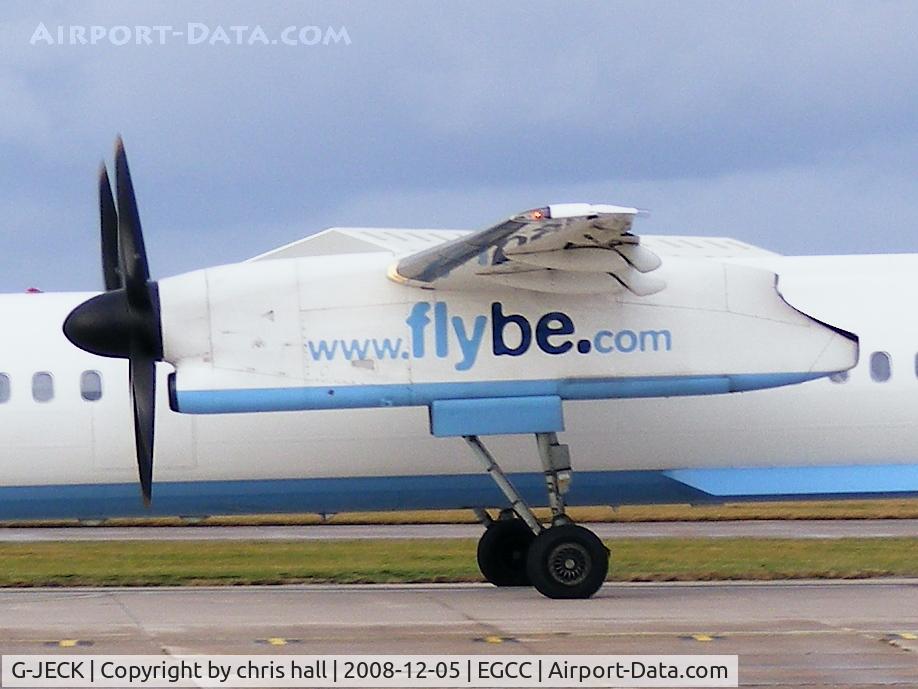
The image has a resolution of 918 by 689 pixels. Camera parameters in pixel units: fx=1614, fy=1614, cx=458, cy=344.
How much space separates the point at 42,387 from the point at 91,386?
54cm

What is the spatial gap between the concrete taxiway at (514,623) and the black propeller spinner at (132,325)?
1968 mm

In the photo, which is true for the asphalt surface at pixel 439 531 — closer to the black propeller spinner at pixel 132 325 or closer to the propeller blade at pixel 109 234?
the propeller blade at pixel 109 234

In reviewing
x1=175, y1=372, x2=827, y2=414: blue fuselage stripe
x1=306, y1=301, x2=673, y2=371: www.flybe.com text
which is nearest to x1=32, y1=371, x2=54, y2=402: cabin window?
x1=175, y1=372, x2=827, y2=414: blue fuselage stripe

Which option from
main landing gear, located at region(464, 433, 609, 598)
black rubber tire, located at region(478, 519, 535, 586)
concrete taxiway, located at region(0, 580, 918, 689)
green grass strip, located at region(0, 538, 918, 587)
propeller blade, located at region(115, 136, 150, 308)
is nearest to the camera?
concrete taxiway, located at region(0, 580, 918, 689)

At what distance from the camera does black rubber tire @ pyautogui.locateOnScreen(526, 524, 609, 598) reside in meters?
16.4

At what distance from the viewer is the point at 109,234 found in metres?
17.5

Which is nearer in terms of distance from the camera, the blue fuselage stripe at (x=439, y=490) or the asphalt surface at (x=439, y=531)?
the blue fuselage stripe at (x=439, y=490)

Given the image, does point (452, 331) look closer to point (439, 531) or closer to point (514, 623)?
point (514, 623)

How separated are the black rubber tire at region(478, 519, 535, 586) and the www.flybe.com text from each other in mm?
2965

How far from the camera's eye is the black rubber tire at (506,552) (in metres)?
18.4

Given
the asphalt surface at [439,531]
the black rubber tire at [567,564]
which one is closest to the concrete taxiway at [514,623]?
the black rubber tire at [567,564]

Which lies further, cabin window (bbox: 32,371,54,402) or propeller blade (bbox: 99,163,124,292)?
cabin window (bbox: 32,371,54,402)

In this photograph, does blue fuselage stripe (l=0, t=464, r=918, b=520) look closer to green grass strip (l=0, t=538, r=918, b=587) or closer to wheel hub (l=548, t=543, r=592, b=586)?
wheel hub (l=548, t=543, r=592, b=586)

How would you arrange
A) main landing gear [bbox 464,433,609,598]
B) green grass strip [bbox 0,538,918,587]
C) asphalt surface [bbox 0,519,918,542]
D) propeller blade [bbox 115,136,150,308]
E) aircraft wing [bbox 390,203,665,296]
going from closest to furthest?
aircraft wing [bbox 390,203,665,296] < propeller blade [bbox 115,136,150,308] < main landing gear [bbox 464,433,609,598] < green grass strip [bbox 0,538,918,587] < asphalt surface [bbox 0,519,918,542]
